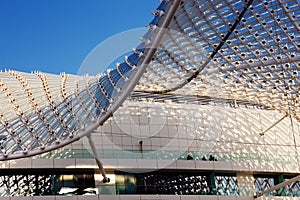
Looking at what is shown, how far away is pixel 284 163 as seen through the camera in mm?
43219

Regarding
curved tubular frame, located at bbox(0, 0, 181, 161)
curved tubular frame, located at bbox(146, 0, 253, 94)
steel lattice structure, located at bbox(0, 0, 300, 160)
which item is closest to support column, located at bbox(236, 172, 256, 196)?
steel lattice structure, located at bbox(0, 0, 300, 160)

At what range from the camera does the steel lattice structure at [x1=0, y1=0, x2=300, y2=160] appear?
95.3ft

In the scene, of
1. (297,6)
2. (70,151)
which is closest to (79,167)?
(70,151)

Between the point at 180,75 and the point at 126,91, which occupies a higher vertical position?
the point at 180,75

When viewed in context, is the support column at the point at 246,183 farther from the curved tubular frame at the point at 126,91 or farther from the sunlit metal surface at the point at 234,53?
the curved tubular frame at the point at 126,91

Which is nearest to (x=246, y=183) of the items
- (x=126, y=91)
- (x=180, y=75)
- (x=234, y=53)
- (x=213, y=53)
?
(x=180, y=75)

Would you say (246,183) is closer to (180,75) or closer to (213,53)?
(180,75)

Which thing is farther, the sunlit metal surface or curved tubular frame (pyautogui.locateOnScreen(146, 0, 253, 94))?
curved tubular frame (pyautogui.locateOnScreen(146, 0, 253, 94))

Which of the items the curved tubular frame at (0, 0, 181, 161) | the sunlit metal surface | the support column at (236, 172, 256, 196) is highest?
the sunlit metal surface

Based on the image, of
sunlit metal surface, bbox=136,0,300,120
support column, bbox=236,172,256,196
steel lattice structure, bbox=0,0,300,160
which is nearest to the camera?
steel lattice structure, bbox=0,0,300,160

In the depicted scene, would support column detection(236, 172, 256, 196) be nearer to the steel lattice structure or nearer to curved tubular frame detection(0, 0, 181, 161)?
the steel lattice structure

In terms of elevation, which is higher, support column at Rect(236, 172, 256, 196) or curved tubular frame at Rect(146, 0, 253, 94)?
curved tubular frame at Rect(146, 0, 253, 94)

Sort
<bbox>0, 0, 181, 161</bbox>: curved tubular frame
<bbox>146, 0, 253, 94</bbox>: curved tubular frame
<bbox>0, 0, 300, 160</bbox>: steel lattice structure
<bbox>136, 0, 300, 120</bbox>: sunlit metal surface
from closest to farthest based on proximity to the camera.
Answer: <bbox>0, 0, 181, 161</bbox>: curved tubular frame
<bbox>0, 0, 300, 160</bbox>: steel lattice structure
<bbox>136, 0, 300, 120</bbox>: sunlit metal surface
<bbox>146, 0, 253, 94</bbox>: curved tubular frame

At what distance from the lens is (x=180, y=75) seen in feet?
121
